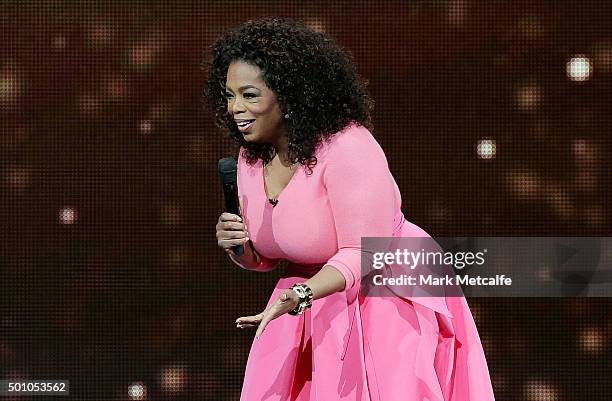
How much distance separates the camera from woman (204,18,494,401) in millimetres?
1519

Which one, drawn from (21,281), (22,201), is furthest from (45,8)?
(21,281)

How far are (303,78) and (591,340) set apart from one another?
4.71ft

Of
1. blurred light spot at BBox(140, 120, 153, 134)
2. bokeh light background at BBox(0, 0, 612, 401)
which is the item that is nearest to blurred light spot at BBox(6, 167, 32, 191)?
bokeh light background at BBox(0, 0, 612, 401)

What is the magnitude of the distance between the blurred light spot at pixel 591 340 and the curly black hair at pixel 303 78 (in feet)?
4.29

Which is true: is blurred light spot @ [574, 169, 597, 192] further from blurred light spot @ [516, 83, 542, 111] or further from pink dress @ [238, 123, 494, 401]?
pink dress @ [238, 123, 494, 401]

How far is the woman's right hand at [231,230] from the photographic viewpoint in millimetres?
1530

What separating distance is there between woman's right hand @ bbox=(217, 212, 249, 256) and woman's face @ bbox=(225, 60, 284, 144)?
0.14 metres

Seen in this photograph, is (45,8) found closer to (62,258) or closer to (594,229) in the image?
(62,258)

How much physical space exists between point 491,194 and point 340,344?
112 centimetres

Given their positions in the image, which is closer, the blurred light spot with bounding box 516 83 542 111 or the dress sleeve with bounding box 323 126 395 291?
the dress sleeve with bounding box 323 126 395 291

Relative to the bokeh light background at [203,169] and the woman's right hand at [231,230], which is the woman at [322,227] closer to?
the woman's right hand at [231,230]
